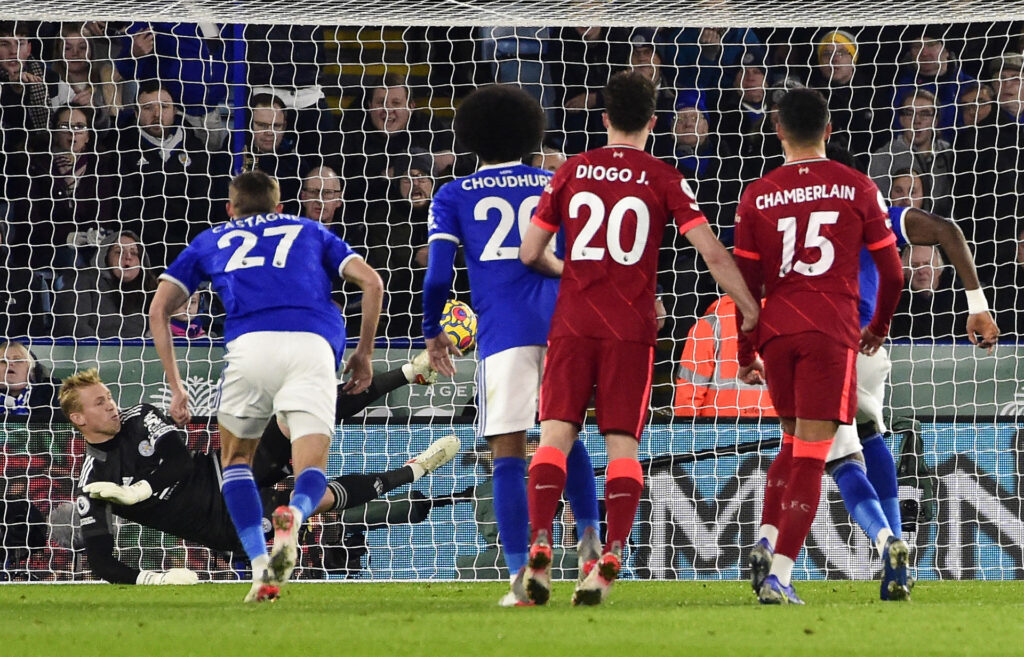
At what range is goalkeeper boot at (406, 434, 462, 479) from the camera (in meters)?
7.25

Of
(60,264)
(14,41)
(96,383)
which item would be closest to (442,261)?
(96,383)

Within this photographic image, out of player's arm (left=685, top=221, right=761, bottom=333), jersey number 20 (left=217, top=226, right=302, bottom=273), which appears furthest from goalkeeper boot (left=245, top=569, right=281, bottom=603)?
player's arm (left=685, top=221, right=761, bottom=333)

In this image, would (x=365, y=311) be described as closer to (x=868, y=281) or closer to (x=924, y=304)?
(x=868, y=281)

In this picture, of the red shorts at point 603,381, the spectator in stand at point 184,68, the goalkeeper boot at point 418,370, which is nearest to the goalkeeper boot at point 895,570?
the red shorts at point 603,381

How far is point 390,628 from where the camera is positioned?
3.86 metres

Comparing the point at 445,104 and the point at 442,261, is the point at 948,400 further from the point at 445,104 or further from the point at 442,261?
the point at 445,104

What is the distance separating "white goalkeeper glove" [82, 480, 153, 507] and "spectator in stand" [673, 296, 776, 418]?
2.69 metres

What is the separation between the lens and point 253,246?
5270 millimetres

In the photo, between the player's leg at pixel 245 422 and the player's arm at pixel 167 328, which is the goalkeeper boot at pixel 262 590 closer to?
the player's leg at pixel 245 422

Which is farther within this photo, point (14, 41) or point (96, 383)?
point (14, 41)

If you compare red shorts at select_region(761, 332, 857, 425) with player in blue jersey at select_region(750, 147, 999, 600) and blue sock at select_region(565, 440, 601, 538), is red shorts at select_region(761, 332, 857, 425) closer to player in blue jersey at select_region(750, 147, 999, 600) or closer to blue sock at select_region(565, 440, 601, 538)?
player in blue jersey at select_region(750, 147, 999, 600)

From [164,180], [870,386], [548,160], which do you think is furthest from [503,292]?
[164,180]

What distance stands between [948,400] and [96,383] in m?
4.31

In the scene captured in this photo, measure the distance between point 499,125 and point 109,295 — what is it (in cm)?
504
